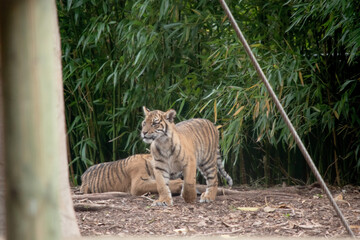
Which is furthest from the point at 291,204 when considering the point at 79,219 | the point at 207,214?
the point at 79,219

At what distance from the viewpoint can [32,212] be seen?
1.32 metres

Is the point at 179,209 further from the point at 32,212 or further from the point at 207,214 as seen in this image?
the point at 32,212

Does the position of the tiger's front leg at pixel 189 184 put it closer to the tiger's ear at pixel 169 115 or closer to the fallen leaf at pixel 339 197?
the tiger's ear at pixel 169 115

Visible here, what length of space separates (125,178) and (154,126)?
0.79 m

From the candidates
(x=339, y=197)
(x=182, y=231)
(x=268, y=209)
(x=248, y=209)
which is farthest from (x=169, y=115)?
(x=339, y=197)

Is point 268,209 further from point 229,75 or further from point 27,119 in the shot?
point 27,119

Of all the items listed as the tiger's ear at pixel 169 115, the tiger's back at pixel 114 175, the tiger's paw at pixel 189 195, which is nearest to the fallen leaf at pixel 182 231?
the tiger's paw at pixel 189 195

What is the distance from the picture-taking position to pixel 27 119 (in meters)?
1.31

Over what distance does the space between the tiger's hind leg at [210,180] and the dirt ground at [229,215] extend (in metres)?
0.08

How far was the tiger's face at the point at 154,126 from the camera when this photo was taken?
4082 mm

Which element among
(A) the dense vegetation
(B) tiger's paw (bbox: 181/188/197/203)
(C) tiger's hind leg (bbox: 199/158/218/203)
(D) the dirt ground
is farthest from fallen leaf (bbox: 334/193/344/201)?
(B) tiger's paw (bbox: 181/188/197/203)

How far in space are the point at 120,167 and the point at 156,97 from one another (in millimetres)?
795

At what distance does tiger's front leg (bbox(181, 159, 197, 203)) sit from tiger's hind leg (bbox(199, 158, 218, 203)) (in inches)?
5.0

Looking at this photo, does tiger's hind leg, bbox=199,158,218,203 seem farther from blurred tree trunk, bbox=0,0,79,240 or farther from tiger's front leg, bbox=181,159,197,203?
blurred tree trunk, bbox=0,0,79,240
